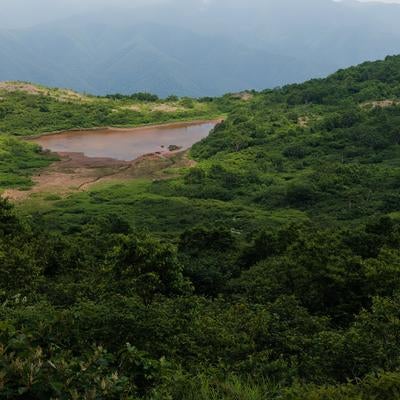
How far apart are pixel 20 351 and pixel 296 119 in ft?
227

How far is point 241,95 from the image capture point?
10069 centimetres

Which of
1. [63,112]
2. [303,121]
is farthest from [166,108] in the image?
[303,121]

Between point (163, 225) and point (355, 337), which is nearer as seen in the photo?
point (355, 337)

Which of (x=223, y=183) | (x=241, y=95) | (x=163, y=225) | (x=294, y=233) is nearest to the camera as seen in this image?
(x=294, y=233)

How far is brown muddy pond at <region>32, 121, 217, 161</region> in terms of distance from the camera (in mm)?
68125

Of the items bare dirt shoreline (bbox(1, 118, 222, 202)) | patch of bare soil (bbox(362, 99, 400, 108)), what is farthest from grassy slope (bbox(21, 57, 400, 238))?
bare dirt shoreline (bbox(1, 118, 222, 202))

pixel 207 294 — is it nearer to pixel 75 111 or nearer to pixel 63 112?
pixel 63 112

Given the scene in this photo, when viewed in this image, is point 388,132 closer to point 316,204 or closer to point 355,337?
point 316,204

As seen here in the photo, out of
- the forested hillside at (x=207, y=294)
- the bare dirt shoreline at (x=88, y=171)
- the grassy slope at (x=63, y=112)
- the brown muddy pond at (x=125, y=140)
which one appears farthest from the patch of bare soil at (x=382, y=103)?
the grassy slope at (x=63, y=112)

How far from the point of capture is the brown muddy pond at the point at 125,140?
68125 mm

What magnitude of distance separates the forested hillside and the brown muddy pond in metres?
16.7

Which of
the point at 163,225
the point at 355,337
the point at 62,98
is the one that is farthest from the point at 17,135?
the point at 355,337

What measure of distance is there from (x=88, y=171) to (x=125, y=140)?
15376 millimetres

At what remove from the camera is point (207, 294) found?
20938 mm
